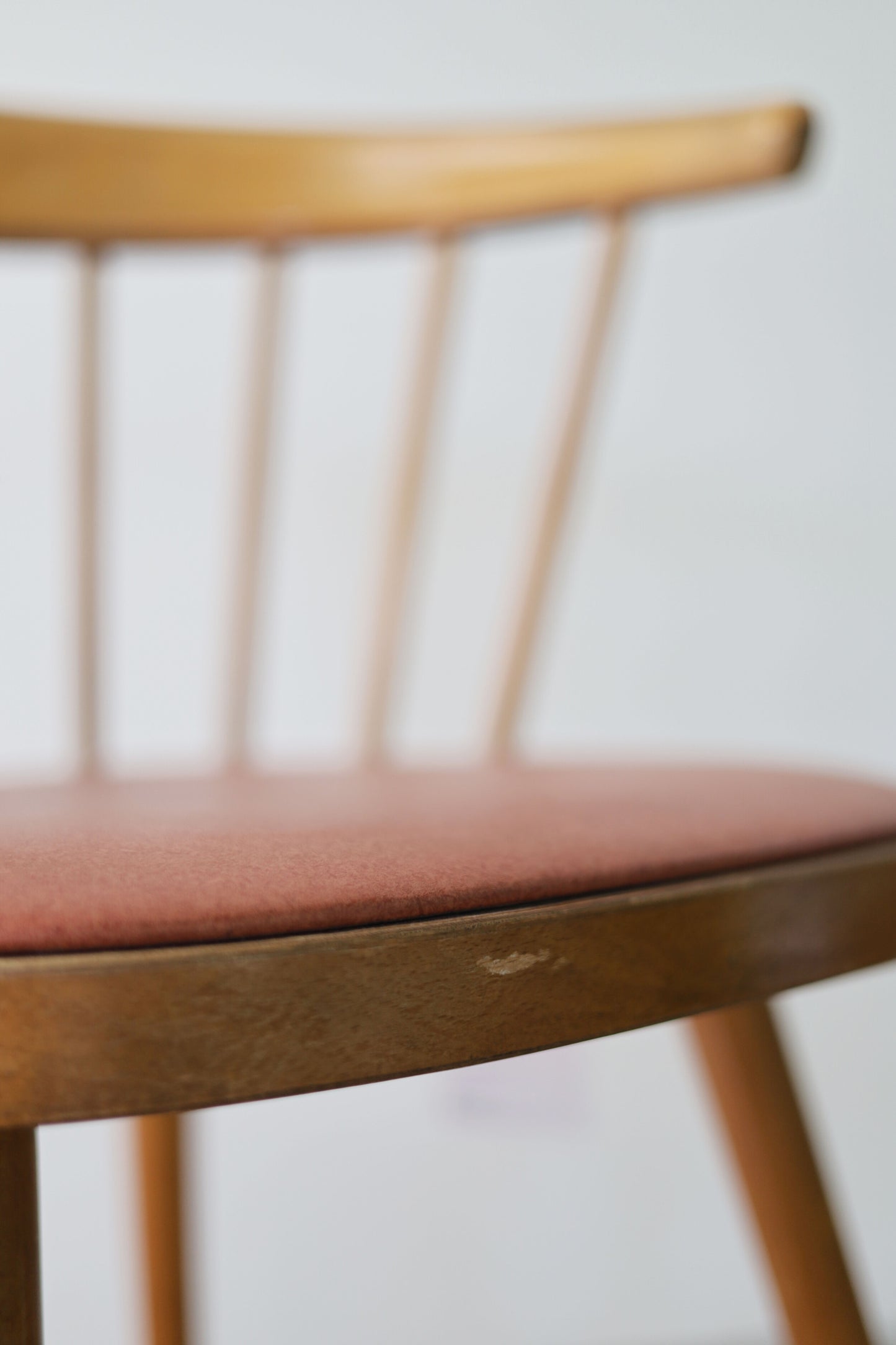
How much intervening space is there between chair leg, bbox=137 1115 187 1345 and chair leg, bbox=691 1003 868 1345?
254 mm

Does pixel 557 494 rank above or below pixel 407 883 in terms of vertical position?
above

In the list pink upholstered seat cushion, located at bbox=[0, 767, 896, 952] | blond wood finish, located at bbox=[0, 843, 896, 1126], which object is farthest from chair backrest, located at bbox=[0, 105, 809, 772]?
blond wood finish, located at bbox=[0, 843, 896, 1126]

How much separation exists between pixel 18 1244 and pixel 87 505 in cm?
35

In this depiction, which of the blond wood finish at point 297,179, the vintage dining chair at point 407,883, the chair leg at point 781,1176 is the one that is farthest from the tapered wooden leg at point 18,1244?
the blond wood finish at point 297,179

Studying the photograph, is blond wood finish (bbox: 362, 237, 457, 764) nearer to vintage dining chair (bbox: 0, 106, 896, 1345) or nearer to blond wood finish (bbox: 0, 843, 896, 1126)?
vintage dining chair (bbox: 0, 106, 896, 1345)

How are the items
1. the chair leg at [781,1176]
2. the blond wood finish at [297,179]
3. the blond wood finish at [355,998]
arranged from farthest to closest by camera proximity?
the blond wood finish at [297,179]
the chair leg at [781,1176]
the blond wood finish at [355,998]

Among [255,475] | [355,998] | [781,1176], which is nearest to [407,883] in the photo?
[355,998]

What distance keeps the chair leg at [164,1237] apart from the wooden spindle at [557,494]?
0.23 m

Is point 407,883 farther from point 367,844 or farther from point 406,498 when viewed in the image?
point 406,498

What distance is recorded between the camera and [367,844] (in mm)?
207

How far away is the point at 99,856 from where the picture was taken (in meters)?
0.19

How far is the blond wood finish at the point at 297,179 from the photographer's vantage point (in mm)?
440

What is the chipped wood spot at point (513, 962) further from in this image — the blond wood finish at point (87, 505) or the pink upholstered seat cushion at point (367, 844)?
the blond wood finish at point (87, 505)

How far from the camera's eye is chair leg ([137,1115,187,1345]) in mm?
472
